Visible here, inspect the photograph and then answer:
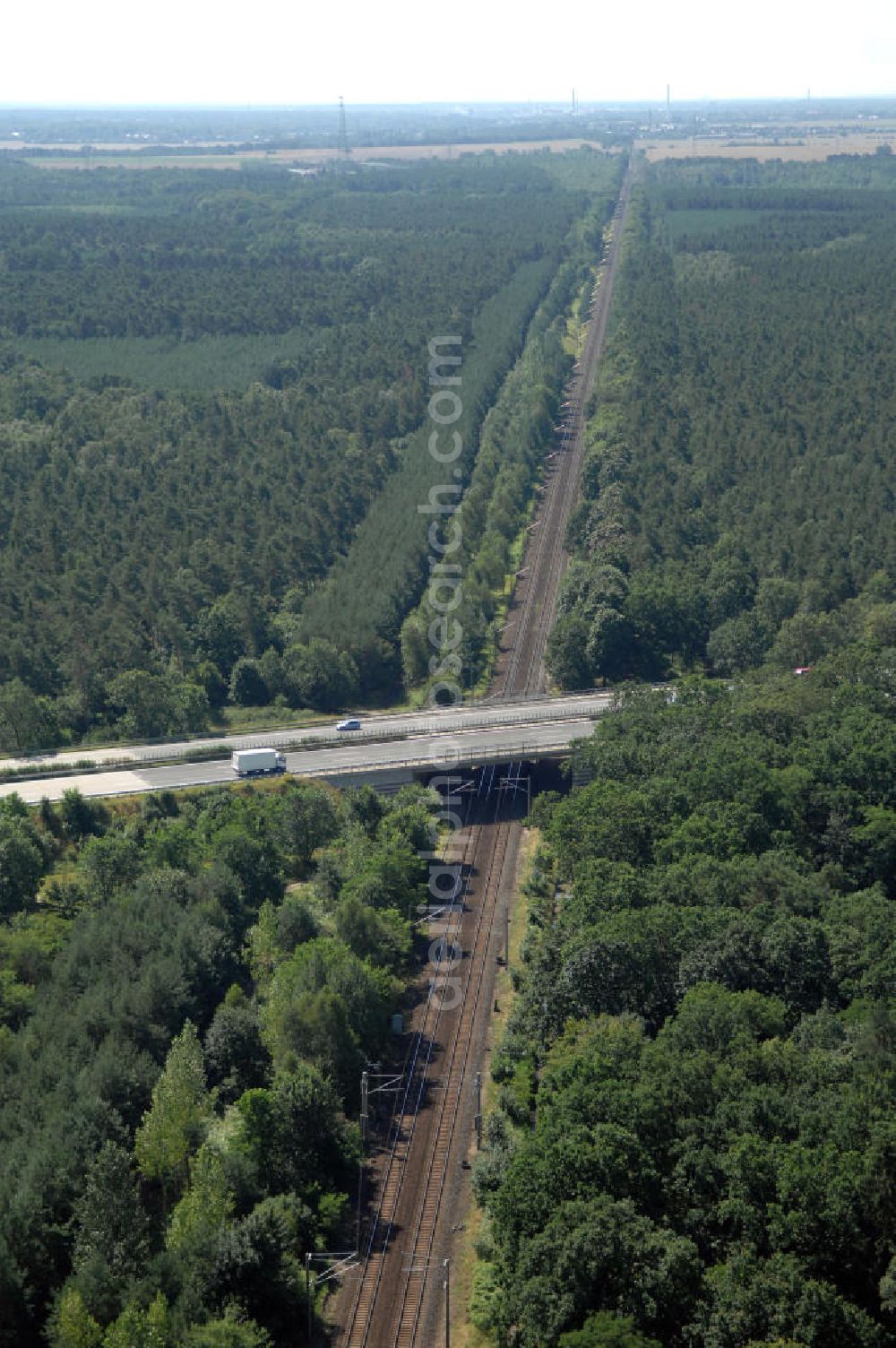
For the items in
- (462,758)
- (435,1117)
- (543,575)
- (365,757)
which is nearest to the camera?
(435,1117)

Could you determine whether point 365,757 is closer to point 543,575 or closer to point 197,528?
point 543,575

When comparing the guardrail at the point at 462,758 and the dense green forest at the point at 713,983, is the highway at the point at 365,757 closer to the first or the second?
the guardrail at the point at 462,758

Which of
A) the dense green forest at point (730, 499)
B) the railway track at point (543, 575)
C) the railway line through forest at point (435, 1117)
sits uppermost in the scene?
the dense green forest at point (730, 499)

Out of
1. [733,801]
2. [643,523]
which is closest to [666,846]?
[733,801]

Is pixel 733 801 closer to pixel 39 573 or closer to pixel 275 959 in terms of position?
pixel 275 959

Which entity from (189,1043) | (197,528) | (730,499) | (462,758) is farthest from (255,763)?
(730,499)

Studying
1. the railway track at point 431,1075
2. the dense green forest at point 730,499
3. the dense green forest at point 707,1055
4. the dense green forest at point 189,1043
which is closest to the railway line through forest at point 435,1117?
the railway track at point 431,1075

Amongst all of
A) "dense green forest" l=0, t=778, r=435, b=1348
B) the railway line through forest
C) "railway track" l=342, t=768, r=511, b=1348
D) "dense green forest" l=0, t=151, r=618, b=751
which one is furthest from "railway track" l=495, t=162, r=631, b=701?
"dense green forest" l=0, t=778, r=435, b=1348
